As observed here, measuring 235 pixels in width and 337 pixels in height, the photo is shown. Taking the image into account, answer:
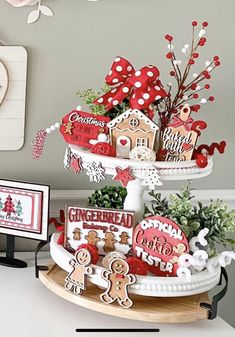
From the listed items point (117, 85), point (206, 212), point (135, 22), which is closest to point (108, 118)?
point (117, 85)

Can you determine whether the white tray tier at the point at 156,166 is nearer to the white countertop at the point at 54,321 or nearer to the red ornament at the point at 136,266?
the red ornament at the point at 136,266

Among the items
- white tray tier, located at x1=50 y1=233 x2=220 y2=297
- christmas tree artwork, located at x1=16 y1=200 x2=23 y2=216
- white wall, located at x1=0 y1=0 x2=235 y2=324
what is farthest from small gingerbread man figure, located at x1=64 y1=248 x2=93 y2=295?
white wall, located at x1=0 y1=0 x2=235 y2=324

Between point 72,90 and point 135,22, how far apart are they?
21cm

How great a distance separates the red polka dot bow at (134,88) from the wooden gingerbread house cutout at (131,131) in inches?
0.9

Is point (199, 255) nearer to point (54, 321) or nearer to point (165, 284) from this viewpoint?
point (165, 284)

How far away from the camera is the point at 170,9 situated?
5.57 ft

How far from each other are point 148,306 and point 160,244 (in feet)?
0.38

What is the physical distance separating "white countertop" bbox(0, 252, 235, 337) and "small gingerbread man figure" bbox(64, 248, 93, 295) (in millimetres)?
59

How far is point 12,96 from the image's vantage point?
65.1 inches

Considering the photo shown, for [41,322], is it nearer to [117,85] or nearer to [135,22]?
[117,85]

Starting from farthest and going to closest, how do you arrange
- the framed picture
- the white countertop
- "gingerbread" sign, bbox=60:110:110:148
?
the framed picture → "gingerbread" sign, bbox=60:110:110:148 → the white countertop

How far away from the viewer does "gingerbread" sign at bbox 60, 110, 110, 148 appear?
55.8 inches

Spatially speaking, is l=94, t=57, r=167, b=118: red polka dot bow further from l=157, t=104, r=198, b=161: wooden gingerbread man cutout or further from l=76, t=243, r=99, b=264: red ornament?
l=76, t=243, r=99, b=264: red ornament

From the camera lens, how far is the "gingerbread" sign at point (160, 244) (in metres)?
1.37
